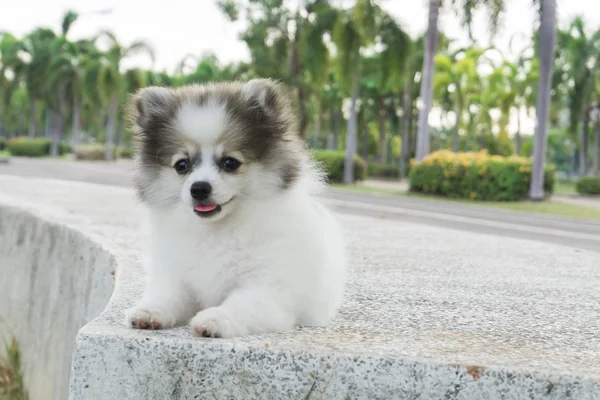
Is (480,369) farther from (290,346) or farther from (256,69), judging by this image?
(256,69)

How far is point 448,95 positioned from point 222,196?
137 ft

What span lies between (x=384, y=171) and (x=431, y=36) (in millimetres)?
20898

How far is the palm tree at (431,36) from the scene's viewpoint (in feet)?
73.0

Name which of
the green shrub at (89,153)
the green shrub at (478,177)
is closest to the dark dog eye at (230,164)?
the green shrub at (478,177)

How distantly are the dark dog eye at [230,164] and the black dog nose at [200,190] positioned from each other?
0.44 feet

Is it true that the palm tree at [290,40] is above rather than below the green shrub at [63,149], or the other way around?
above

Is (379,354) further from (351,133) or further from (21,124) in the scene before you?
(21,124)

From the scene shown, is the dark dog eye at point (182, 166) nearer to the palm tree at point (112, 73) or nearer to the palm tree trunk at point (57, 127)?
A: the palm tree at point (112, 73)

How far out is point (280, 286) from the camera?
267cm

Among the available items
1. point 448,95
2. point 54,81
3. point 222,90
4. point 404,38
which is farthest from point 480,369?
point 54,81

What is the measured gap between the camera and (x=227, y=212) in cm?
272

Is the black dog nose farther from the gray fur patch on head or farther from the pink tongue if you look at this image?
the gray fur patch on head

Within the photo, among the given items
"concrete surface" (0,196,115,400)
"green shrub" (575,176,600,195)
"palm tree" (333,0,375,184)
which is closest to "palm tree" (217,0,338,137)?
"palm tree" (333,0,375,184)

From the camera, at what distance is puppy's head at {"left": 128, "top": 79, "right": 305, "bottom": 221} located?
104 inches
